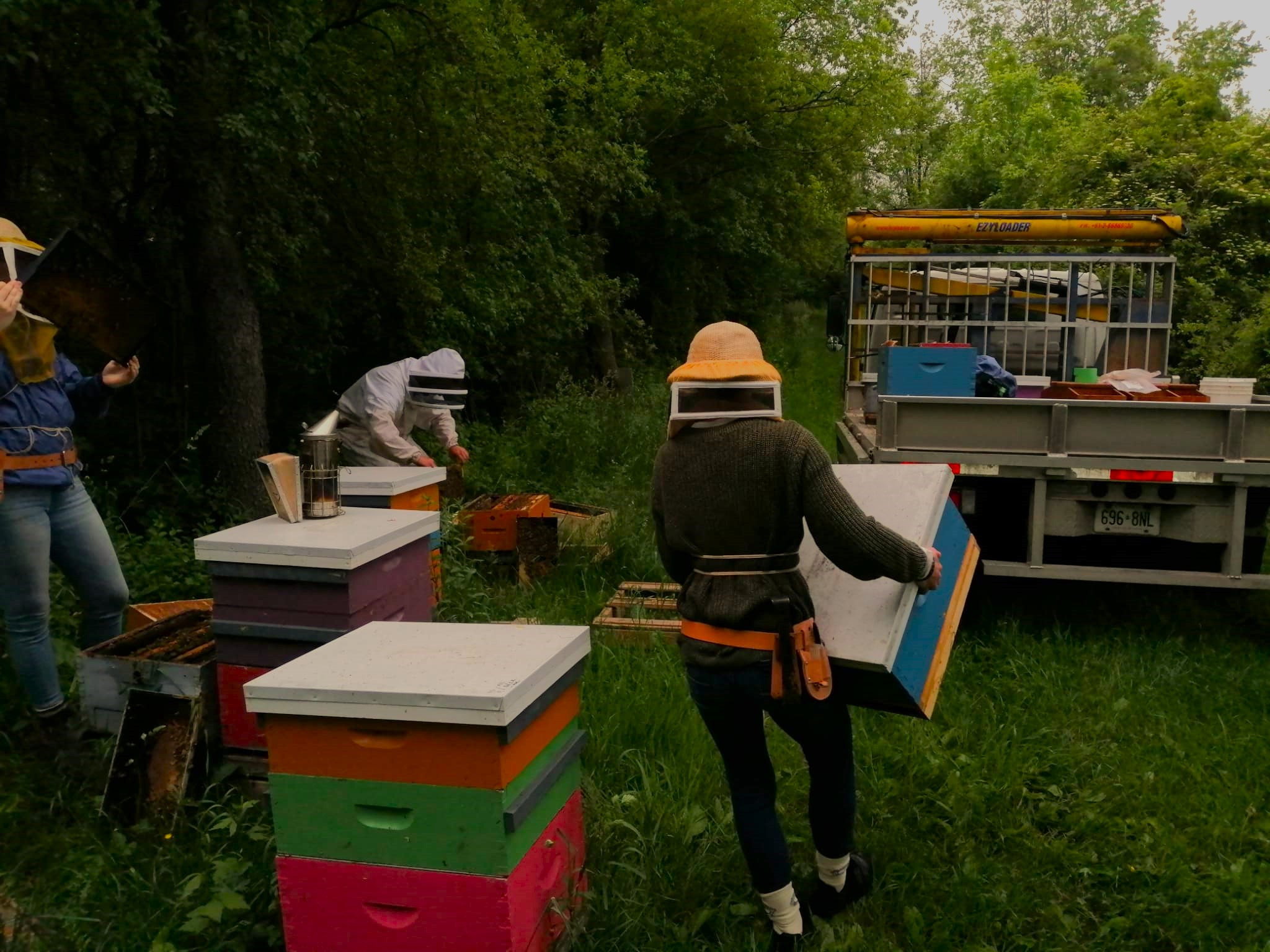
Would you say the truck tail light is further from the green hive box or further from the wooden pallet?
the green hive box

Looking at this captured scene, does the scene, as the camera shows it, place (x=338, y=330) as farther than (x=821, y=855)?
Yes

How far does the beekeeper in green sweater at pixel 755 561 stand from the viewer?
2791 millimetres

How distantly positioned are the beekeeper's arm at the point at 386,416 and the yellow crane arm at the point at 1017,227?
4574mm

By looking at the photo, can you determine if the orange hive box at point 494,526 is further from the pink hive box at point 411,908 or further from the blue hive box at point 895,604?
the pink hive box at point 411,908

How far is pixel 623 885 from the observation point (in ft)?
10.6

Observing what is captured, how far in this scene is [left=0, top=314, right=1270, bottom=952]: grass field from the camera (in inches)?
125

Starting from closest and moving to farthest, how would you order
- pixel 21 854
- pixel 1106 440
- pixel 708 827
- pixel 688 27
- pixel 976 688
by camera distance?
pixel 21 854 < pixel 708 827 < pixel 976 688 < pixel 1106 440 < pixel 688 27

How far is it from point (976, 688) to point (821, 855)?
2144mm

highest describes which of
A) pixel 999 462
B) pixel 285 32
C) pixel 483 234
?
pixel 285 32

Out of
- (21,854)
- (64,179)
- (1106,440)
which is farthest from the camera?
(64,179)

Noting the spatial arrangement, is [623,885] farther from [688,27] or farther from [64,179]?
[688,27]

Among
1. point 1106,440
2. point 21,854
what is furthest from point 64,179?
point 1106,440

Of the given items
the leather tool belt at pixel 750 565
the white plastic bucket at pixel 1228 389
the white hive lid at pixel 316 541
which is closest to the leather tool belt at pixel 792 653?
the leather tool belt at pixel 750 565

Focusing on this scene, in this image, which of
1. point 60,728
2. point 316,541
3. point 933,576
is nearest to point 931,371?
point 933,576
